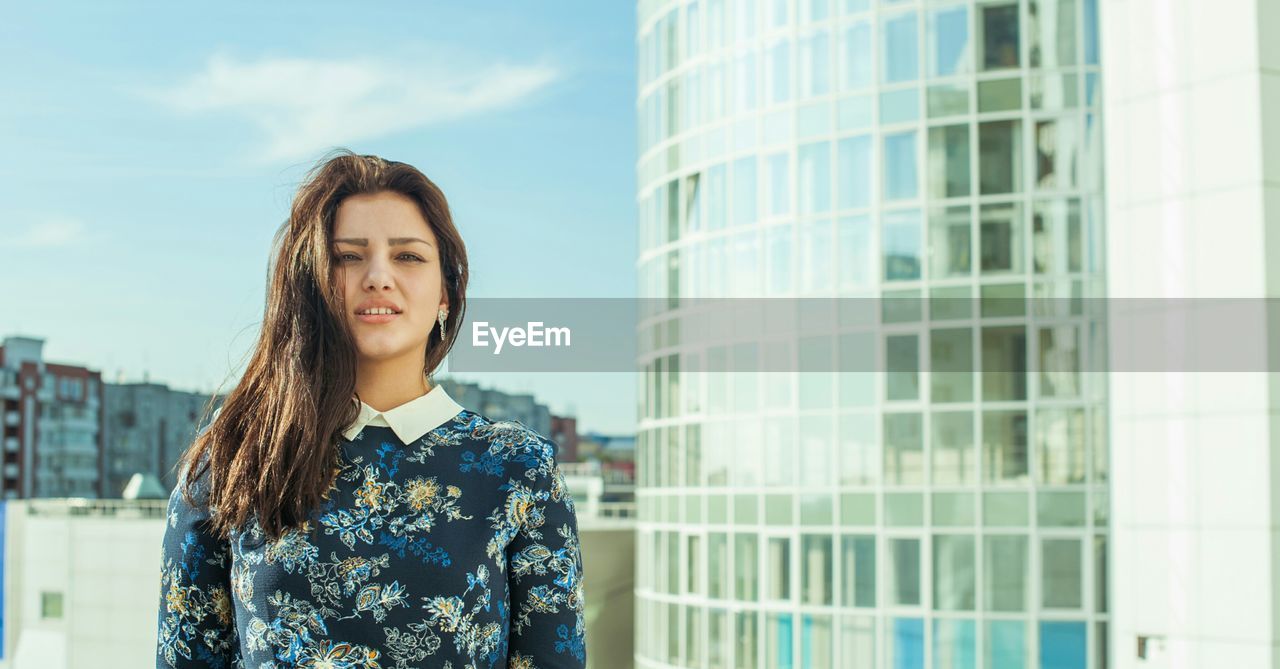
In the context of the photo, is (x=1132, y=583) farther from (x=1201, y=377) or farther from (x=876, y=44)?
(x=876, y=44)

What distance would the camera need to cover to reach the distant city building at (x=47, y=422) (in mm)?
64812

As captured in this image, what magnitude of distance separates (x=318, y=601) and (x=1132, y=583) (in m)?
10.3

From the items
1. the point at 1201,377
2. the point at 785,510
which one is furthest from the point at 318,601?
the point at 785,510

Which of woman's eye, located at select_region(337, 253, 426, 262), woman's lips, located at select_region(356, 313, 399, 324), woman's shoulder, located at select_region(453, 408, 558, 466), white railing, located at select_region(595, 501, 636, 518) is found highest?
woman's eye, located at select_region(337, 253, 426, 262)

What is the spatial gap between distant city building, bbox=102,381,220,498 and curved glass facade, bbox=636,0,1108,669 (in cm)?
5254

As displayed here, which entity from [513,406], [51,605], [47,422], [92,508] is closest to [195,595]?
[51,605]

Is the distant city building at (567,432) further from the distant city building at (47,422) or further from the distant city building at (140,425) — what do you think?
the distant city building at (47,422)

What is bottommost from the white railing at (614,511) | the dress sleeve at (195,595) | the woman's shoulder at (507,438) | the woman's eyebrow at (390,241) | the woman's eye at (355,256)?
the white railing at (614,511)

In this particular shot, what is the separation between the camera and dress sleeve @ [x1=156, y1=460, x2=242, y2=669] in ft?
4.79

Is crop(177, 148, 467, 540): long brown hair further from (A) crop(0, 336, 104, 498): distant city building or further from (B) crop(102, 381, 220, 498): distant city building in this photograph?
(A) crop(0, 336, 104, 498): distant city building

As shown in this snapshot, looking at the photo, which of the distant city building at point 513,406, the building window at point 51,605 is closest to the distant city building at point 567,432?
the distant city building at point 513,406

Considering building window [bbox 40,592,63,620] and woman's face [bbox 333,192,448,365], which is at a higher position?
woman's face [bbox 333,192,448,365]

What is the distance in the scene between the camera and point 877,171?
13.2m

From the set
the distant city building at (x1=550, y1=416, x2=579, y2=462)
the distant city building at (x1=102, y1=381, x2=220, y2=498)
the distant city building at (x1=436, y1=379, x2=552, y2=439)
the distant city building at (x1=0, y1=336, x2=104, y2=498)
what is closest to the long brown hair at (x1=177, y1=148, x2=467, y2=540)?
the distant city building at (x1=436, y1=379, x2=552, y2=439)
